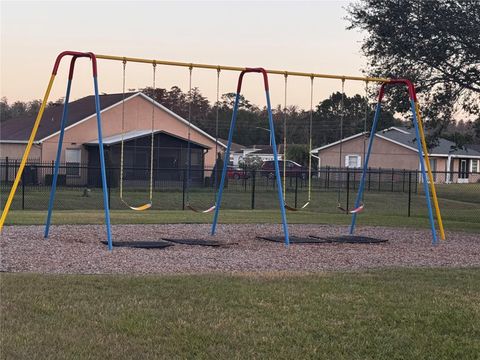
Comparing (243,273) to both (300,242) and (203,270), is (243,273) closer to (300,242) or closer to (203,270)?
(203,270)

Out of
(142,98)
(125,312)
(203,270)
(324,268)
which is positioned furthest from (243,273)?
(142,98)

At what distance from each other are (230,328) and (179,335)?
0.50m

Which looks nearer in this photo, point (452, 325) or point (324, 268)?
point (452, 325)

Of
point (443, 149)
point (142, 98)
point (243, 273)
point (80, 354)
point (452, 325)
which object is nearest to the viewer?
point (80, 354)

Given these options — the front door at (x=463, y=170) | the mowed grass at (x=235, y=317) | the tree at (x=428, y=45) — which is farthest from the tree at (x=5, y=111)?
the mowed grass at (x=235, y=317)

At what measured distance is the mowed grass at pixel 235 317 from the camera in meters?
6.18

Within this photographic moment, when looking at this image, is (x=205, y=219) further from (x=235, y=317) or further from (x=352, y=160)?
(x=352, y=160)

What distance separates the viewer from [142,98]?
43469 millimetres

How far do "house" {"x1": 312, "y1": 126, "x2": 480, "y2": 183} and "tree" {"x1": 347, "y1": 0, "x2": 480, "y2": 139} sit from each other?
1206 inches

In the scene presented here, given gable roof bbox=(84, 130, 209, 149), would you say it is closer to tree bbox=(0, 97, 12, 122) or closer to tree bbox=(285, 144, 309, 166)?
tree bbox=(285, 144, 309, 166)

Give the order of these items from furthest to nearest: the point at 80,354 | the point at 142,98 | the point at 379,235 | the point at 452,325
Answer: the point at 142,98
the point at 379,235
the point at 452,325
the point at 80,354

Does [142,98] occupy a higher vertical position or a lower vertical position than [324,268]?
higher

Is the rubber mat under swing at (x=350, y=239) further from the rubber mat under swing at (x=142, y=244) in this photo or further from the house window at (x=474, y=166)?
the house window at (x=474, y=166)

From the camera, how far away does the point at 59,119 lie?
4475cm
